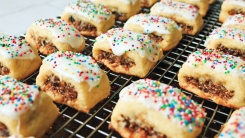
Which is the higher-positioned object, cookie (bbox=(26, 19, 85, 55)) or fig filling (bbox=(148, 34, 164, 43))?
cookie (bbox=(26, 19, 85, 55))

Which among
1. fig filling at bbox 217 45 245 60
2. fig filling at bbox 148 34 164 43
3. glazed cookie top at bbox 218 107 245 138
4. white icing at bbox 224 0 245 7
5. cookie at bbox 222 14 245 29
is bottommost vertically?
fig filling at bbox 217 45 245 60

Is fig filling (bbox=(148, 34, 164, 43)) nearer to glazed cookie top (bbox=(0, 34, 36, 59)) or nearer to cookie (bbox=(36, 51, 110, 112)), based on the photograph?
cookie (bbox=(36, 51, 110, 112))

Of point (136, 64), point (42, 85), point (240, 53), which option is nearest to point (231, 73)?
point (240, 53)

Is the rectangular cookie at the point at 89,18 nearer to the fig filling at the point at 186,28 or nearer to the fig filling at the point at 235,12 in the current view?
the fig filling at the point at 186,28

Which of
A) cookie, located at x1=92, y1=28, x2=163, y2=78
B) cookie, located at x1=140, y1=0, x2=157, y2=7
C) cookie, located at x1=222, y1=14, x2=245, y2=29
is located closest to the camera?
cookie, located at x1=92, y1=28, x2=163, y2=78

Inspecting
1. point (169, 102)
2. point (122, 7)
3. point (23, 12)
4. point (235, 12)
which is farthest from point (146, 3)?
point (169, 102)

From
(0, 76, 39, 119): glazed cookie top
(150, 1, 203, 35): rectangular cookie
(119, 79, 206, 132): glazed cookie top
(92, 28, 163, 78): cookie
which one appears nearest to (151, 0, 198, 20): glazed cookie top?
(150, 1, 203, 35): rectangular cookie

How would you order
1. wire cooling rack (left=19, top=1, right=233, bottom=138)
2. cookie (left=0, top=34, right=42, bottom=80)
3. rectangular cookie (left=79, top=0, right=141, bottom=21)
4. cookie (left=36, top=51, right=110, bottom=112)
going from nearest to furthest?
wire cooling rack (left=19, top=1, right=233, bottom=138)
cookie (left=36, top=51, right=110, bottom=112)
cookie (left=0, top=34, right=42, bottom=80)
rectangular cookie (left=79, top=0, right=141, bottom=21)
